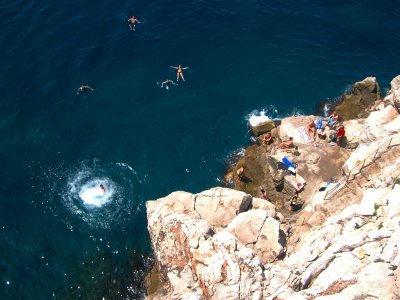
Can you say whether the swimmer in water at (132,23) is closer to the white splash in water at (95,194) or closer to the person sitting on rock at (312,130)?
the white splash in water at (95,194)

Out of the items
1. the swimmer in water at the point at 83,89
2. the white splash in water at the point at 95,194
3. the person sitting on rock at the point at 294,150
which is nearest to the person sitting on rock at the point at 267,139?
the person sitting on rock at the point at 294,150

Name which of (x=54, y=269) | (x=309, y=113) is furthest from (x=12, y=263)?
(x=309, y=113)

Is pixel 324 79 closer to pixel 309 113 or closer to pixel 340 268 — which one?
pixel 309 113

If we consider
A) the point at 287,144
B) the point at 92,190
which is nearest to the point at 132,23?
the point at 92,190

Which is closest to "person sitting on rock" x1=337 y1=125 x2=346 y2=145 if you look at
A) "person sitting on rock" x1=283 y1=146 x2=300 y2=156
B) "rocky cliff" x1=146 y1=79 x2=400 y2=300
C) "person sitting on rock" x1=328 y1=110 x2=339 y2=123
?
"rocky cliff" x1=146 y1=79 x2=400 y2=300

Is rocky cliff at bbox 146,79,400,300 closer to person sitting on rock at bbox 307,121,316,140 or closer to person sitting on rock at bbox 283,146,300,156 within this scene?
person sitting on rock at bbox 283,146,300,156

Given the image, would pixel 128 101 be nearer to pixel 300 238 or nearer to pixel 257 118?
pixel 257 118
